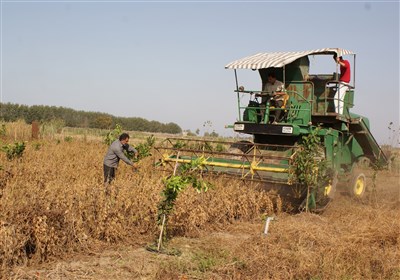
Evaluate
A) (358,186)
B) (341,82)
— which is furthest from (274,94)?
(358,186)

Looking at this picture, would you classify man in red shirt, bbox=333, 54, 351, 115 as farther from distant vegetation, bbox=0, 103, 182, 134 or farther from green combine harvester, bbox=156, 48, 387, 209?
distant vegetation, bbox=0, 103, 182, 134

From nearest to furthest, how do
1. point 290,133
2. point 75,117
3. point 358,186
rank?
point 290,133 → point 358,186 → point 75,117

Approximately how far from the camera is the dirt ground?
5531 millimetres

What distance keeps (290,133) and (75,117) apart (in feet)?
152

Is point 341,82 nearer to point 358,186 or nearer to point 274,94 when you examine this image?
point 274,94

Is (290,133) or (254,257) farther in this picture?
(290,133)

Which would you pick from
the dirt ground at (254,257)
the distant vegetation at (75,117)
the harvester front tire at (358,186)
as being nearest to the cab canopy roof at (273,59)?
the harvester front tire at (358,186)

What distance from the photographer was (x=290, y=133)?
10.2m

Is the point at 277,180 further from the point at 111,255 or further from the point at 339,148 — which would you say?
the point at 111,255

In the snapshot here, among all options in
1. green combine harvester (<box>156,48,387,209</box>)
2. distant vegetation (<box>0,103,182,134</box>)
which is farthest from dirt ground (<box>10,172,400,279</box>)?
distant vegetation (<box>0,103,182,134</box>)

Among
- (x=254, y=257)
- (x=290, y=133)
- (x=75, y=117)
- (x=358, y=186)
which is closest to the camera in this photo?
(x=254, y=257)

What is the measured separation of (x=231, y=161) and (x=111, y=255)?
4723 millimetres

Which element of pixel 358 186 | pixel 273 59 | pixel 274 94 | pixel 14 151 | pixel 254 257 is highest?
pixel 273 59

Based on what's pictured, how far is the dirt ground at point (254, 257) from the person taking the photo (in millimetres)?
5531
